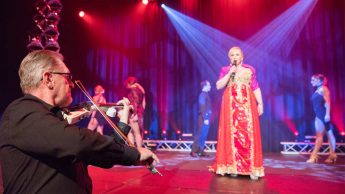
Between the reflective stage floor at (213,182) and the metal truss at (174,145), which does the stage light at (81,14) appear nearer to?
the metal truss at (174,145)

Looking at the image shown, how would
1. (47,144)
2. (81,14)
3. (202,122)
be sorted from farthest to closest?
(81,14)
(202,122)
(47,144)

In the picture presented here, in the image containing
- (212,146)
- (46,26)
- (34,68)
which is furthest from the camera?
(212,146)

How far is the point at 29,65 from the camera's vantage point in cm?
133

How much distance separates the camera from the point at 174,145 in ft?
32.4

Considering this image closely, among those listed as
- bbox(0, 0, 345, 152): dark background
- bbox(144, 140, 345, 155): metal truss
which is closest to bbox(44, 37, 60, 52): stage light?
bbox(0, 0, 345, 152): dark background

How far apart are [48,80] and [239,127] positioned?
3291mm

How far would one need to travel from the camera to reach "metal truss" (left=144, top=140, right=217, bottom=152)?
918 centimetres

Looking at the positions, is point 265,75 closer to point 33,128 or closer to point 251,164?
point 251,164

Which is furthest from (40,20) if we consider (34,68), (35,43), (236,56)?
(34,68)

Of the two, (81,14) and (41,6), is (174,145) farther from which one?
(81,14)

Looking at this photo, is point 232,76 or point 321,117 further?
point 321,117

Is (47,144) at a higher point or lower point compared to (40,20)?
lower

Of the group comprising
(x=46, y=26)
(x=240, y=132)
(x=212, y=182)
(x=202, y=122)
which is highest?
A: (x=46, y=26)

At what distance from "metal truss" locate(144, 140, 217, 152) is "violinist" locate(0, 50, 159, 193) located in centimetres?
785
